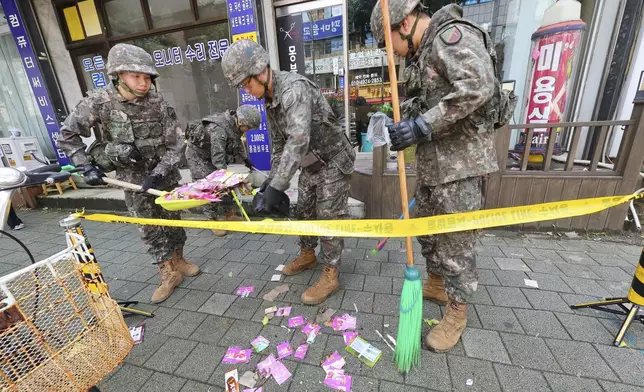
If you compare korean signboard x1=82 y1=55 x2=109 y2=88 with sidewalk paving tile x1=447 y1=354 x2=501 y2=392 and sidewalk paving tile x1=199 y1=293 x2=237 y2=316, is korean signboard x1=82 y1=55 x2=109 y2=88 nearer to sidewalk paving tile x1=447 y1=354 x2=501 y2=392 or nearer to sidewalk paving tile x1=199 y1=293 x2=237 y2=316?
sidewalk paving tile x1=199 y1=293 x2=237 y2=316

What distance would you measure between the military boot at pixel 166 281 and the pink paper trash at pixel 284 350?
139 cm

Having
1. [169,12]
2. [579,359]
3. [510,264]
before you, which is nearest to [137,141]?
[579,359]

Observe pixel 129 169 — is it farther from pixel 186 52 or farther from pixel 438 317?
pixel 186 52

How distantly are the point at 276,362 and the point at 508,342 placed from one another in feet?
5.43

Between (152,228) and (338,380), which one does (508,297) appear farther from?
(152,228)

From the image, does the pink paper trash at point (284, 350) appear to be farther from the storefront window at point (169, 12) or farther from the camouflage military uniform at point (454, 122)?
the storefront window at point (169, 12)

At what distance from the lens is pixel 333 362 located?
1847 millimetres

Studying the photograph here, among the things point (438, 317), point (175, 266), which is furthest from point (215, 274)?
point (438, 317)

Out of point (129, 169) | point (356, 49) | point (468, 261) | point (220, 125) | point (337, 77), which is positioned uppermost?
point (356, 49)

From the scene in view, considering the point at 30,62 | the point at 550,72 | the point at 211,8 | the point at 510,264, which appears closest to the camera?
the point at 510,264

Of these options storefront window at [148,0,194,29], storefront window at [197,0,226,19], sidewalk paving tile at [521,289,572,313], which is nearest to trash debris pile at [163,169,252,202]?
sidewalk paving tile at [521,289,572,313]

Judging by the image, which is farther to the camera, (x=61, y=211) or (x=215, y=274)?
(x=61, y=211)

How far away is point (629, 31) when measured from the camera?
12.0 ft

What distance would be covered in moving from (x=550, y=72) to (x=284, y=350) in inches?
175
